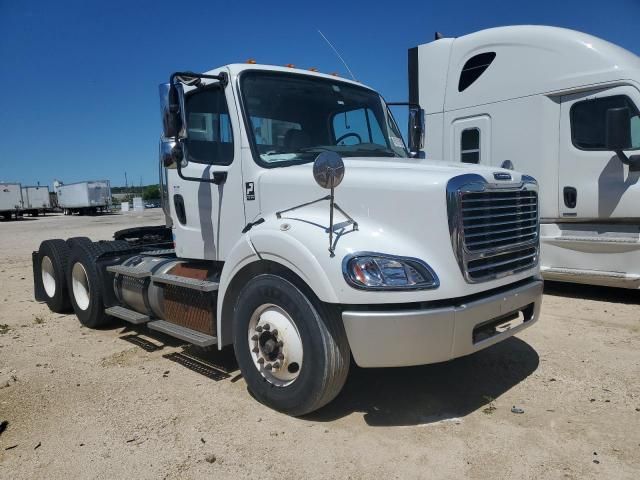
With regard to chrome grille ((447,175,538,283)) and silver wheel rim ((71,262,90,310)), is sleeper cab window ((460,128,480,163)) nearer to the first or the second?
chrome grille ((447,175,538,283))

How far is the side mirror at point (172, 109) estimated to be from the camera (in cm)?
397

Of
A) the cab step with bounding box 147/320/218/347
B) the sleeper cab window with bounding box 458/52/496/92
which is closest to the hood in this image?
the cab step with bounding box 147/320/218/347

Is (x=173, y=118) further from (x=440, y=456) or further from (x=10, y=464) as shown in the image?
(x=440, y=456)

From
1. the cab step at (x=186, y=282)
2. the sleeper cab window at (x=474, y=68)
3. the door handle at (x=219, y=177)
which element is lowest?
the cab step at (x=186, y=282)

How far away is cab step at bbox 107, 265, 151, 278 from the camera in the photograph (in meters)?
5.29

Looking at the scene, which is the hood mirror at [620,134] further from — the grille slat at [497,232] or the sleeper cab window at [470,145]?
the grille slat at [497,232]

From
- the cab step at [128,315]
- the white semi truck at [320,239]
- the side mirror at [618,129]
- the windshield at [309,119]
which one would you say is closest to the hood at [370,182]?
the white semi truck at [320,239]

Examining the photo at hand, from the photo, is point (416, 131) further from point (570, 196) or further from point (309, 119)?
point (570, 196)

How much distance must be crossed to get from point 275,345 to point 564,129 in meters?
5.51

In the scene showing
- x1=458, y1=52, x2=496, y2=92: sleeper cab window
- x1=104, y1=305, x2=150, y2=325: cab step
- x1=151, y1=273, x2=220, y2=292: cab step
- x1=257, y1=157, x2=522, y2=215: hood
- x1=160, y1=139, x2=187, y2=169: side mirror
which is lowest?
x1=104, y1=305, x2=150, y2=325: cab step

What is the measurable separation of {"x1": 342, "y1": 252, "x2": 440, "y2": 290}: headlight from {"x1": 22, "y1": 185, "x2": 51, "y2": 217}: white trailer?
166ft

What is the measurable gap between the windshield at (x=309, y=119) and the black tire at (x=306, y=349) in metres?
1.10

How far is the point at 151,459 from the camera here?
314 centimetres

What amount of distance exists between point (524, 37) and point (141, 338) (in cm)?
653
